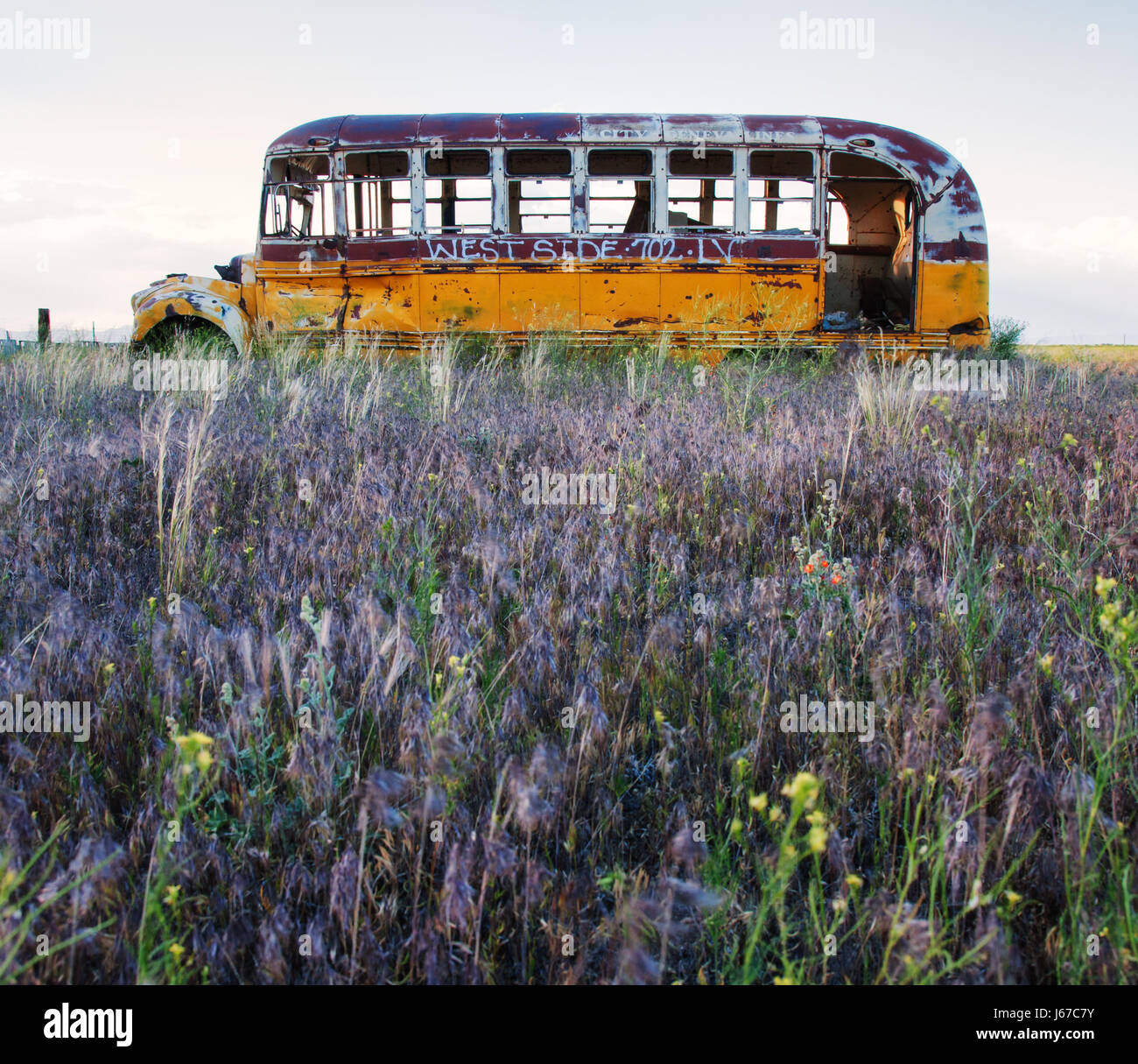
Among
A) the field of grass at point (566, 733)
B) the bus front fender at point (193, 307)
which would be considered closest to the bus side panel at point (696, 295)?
the bus front fender at point (193, 307)

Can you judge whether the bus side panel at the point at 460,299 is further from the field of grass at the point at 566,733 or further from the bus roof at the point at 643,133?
the field of grass at the point at 566,733

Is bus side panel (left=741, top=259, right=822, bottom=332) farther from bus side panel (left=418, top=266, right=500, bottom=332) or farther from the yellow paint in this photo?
bus side panel (left=418, top=266, right=500, bottom=332)

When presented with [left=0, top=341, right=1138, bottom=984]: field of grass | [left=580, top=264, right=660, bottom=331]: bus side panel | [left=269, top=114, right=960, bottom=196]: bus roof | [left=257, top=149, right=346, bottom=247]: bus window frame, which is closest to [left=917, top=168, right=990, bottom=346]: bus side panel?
[left=269, top=114, right=960, bottom=196]: bus roof

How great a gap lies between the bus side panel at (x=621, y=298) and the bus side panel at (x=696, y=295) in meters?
0.12

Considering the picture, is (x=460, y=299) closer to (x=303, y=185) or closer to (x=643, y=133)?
(x=303, y=185)

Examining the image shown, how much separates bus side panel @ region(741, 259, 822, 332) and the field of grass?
567cm

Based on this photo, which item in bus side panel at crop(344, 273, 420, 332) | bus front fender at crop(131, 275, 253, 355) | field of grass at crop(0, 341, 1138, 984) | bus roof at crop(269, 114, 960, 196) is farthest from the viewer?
bus side panel at crop(344, 273, 420, 332)

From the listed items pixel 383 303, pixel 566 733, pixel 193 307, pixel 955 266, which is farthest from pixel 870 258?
pixel 566 733

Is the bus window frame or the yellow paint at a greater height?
the bus window frame

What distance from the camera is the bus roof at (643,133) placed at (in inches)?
343

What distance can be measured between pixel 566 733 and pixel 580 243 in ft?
26.9

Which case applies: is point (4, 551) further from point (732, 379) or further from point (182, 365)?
point (732, 379)

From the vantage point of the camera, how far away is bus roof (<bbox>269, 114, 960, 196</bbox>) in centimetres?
870

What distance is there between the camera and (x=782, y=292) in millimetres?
9055
